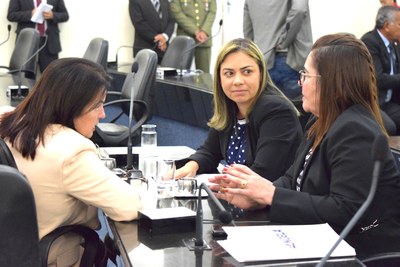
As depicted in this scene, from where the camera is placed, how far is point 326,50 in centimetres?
189

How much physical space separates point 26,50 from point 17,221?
490 cm

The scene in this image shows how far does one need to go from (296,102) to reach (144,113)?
3.55 feet

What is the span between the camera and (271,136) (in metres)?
2.49

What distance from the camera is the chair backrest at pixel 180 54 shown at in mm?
6055

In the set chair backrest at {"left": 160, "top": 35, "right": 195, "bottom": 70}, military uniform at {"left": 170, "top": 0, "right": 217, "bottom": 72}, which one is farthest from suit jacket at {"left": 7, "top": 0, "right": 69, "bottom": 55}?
chair backrest at {"left": 160, "top": 35, "right": 195, "bottom": 70}

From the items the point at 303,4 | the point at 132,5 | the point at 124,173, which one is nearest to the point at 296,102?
the point at 303,4

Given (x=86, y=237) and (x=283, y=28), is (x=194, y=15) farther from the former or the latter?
(x=86, y=237)

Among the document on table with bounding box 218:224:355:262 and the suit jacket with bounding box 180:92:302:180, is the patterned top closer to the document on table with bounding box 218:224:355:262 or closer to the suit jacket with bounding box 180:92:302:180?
the suit jacket with bounding box 180:92:302:180

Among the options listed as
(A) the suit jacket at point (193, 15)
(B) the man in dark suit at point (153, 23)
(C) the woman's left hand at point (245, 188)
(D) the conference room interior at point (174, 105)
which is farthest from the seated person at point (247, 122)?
(A) the suit jacket at point (193, 15)

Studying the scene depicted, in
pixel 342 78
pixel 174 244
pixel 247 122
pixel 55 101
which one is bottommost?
pixel 174 244

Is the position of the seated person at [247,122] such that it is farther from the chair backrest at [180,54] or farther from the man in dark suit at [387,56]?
the chair backrest at [180,54]

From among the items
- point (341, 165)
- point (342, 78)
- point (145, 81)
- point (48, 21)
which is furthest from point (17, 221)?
point (48, 21)

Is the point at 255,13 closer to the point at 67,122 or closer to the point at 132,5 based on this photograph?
the point at 132,5

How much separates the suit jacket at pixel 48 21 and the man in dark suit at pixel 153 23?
78 cm
